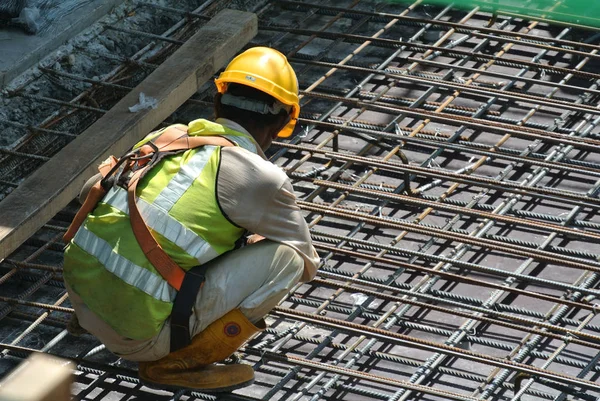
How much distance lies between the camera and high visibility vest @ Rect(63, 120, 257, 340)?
4.30 metres

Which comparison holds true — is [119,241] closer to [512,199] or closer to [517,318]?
[517,318]

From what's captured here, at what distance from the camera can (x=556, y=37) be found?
7.66 m

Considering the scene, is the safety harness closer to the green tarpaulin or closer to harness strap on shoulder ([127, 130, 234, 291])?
harness strap on shoulder ([127, 130, 234, 291])

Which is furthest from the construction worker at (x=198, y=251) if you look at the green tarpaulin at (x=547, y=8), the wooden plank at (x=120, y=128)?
the green tarpaulin at (x=547, y=8)

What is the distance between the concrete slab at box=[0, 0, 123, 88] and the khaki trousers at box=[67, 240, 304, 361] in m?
2.93

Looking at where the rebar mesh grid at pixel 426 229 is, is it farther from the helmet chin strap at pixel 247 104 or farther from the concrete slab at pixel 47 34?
the helmet chin strap at pixel 247 104

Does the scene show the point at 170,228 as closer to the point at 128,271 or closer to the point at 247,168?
the point at 128,271

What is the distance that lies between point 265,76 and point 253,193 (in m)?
0.56

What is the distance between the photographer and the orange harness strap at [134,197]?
427 cm

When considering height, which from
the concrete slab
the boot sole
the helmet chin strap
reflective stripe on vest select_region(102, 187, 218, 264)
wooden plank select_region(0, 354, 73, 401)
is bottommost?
the boot sole

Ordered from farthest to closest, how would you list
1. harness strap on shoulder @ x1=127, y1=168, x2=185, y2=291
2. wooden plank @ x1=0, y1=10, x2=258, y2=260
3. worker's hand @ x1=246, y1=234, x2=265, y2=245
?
wooden plank @ x1=0, y1=10, x2=258, y2=260 → worker's hand @ x1=246, y1=234, x2=265, y2=245 → harness strap on shoulder @ x1=127, y1=168, x2=185, y2=291

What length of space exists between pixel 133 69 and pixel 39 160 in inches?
44.7

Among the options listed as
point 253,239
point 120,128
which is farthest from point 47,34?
point 253,239

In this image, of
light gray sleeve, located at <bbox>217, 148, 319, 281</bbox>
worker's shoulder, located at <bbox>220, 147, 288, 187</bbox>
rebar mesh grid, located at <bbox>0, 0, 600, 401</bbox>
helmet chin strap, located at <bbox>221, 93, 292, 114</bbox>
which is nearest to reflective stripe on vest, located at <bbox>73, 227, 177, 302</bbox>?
light gray sleeve, located at <bbox>217, 148, 319, 281</bbox>
